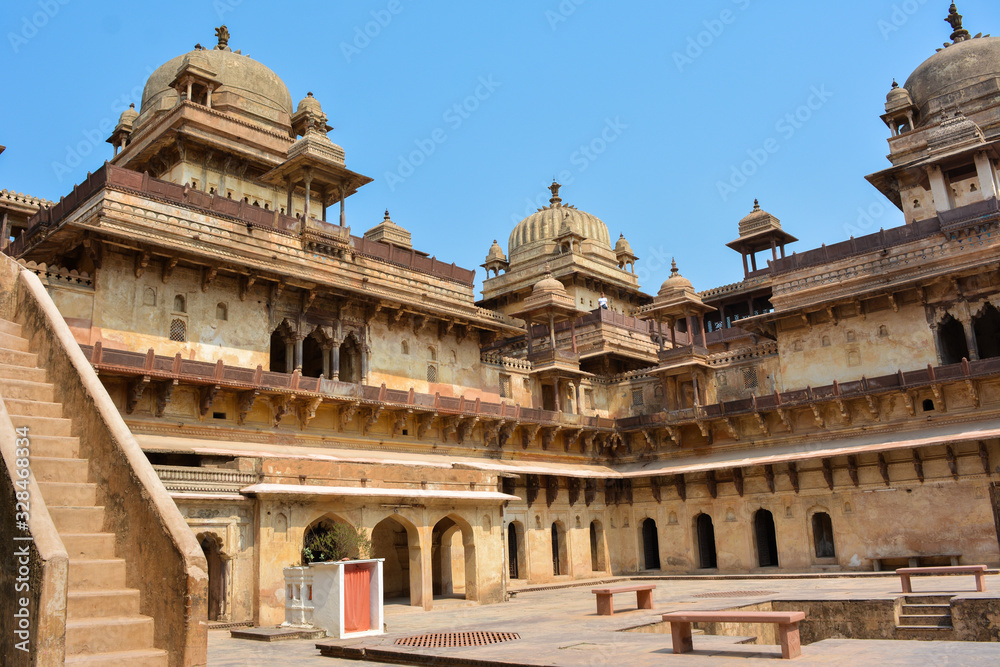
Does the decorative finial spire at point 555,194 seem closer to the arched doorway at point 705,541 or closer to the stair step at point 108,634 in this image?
the arched doorway at point 705,541

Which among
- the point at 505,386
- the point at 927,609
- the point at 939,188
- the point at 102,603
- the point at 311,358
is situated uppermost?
the point at 939,188

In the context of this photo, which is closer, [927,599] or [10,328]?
[10,328]

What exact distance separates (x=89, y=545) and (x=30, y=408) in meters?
1.81

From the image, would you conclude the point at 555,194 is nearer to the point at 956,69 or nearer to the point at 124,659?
the point at 956,69

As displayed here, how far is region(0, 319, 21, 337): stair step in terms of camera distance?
8.88 m

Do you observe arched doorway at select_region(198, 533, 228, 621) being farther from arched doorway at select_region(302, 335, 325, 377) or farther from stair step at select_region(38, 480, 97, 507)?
arched doorway at select_region(302, 335, 325, 377)

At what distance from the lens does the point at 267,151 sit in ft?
95.8

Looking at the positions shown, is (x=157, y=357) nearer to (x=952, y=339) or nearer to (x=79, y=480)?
(x=79, y=480)

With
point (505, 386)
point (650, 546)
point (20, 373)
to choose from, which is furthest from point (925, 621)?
point (505, 386)

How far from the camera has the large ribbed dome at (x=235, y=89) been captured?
30.0 meters

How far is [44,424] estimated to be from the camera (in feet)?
24.4

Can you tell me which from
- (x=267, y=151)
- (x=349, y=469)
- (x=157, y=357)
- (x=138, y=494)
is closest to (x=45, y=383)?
(x=138, y=494)

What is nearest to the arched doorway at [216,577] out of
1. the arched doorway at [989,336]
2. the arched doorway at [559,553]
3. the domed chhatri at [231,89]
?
the arched doorway at [559,553]

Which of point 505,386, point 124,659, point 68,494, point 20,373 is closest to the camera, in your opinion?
point 124,659
